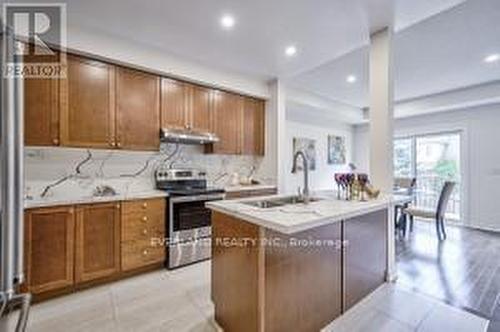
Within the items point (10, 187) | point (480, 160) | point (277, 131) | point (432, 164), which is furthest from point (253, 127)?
point (480, 160)

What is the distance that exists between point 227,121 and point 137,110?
137 cm

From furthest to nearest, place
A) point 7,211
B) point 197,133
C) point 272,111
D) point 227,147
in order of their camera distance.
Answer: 1. point 272,111
2. point 227,147
3. point 197,133
4. point 7,211

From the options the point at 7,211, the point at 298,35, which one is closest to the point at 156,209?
the point at 7,211

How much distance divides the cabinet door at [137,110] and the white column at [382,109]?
2.65 meters

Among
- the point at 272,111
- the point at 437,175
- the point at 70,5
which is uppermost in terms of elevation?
the point at 70,5

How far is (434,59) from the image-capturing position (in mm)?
3590

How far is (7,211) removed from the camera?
73 centimetres

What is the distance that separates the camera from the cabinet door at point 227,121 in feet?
12.8

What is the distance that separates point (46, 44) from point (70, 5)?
1.72 ft

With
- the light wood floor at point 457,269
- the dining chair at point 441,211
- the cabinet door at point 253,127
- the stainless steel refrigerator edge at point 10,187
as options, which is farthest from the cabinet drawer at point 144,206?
the dining chair at point 441,211

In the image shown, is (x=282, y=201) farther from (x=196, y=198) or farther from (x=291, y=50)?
(x=291, y=50)

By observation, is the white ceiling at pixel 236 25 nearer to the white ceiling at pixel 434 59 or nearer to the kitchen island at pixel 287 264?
the white ceiling at pixel 434 59

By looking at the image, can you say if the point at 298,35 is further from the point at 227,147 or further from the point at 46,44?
the point at 46,44
